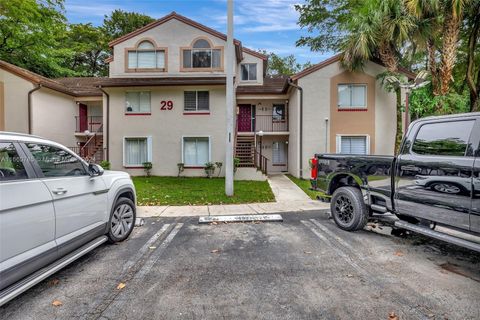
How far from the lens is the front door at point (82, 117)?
61.5 ft

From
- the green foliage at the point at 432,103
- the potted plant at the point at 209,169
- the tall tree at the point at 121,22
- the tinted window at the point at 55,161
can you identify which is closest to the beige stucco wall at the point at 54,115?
the potted plant at the point at 209,169

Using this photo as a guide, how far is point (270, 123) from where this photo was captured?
1867cm

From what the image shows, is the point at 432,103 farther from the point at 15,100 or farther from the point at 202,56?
the point at 15,100

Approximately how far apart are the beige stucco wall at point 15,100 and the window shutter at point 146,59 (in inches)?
247

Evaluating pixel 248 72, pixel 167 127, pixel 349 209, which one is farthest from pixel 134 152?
pixel 349 209

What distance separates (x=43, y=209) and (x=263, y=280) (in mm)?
2812

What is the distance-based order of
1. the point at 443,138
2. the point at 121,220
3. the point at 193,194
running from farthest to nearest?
the point at 193,194 → the point at 121,220 → the point at 443,138

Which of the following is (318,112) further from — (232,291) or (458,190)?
(232,291)

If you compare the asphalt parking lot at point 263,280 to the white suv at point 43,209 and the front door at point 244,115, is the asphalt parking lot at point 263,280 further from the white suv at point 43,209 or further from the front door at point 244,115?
the front door at point 244,115

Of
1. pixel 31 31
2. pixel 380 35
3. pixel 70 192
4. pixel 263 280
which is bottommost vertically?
pixel 263 280

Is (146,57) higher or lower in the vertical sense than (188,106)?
higher

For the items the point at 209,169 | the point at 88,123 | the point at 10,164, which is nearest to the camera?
the point at 10,164

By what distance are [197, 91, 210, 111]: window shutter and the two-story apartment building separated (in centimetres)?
6

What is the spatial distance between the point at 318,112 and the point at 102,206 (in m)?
12.9
